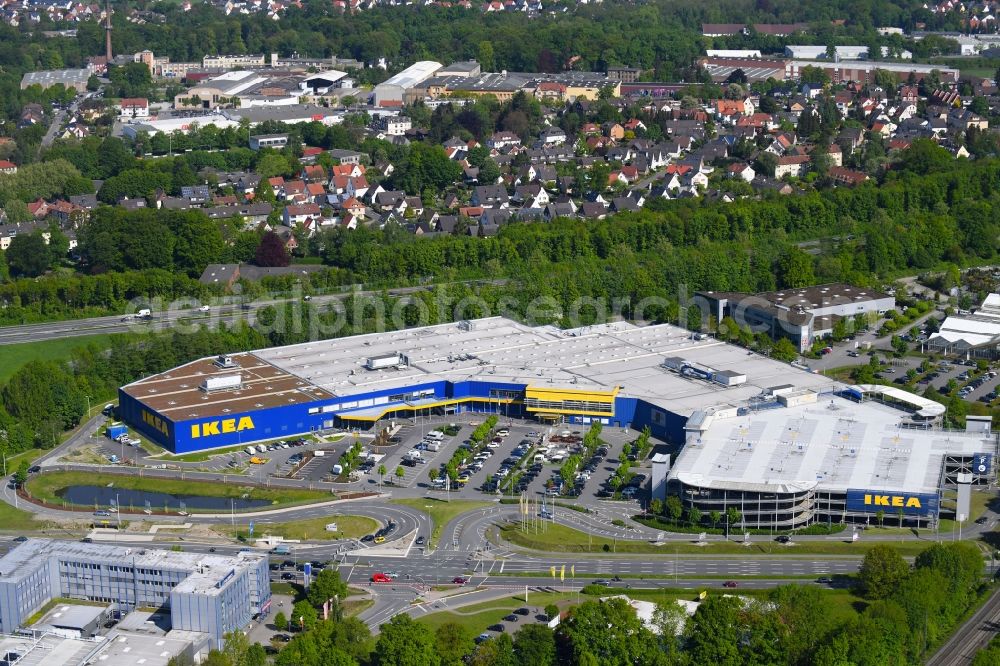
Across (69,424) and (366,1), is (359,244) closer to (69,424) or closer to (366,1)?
(69,424)

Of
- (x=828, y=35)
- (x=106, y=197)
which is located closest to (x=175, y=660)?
(x=106, y=197)

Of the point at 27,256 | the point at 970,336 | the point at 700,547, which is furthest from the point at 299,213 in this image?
the point at 700,547

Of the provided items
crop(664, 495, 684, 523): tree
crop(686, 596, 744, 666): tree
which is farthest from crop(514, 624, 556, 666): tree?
crop(664, 495, 684, 523): tree

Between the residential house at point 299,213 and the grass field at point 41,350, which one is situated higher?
the residential house at point 299,213

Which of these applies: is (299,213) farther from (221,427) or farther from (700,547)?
(700,547)

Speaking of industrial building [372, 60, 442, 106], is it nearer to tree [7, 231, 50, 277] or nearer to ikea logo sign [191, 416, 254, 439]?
tree [7, 231, 50, 277]

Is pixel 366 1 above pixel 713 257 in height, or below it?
above

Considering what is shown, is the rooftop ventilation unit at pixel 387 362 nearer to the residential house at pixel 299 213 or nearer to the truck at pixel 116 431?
the truck at pixel 116 431

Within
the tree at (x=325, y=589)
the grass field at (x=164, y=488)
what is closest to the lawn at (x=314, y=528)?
the grass field at (x=164, y=488)
